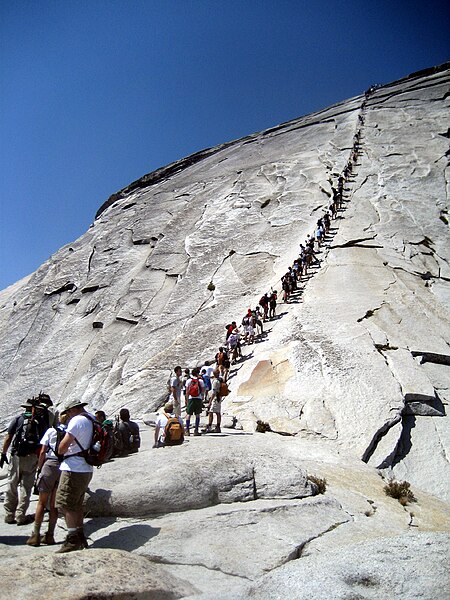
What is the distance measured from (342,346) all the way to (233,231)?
17.2 m

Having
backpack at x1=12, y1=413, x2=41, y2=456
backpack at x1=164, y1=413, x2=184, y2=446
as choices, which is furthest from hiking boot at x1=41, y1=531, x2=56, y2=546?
backpack at x1=164, y1=413, x2=184, y2=446

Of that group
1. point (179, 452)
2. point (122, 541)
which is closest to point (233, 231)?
point (179, 452)

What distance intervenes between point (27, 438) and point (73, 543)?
224cm

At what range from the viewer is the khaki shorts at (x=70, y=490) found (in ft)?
20.4

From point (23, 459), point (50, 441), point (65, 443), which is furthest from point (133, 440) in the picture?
point (65, 443)

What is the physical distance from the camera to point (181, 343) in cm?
2195

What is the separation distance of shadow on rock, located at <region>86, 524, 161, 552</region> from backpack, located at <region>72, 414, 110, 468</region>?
114 cm

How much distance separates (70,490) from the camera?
6227 millimetres

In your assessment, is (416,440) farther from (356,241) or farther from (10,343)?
(10,343)

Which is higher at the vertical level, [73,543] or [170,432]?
[170,432]

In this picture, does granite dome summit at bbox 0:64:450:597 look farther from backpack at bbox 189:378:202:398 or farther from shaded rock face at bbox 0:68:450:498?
backpack at bbox 189:378:202:398

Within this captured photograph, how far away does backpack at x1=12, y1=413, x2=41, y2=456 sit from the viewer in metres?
7.61

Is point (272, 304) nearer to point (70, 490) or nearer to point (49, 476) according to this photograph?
point (49, 476)

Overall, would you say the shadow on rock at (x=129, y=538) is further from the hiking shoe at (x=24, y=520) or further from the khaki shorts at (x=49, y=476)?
the hiking shoe at (x=24, y=520)
